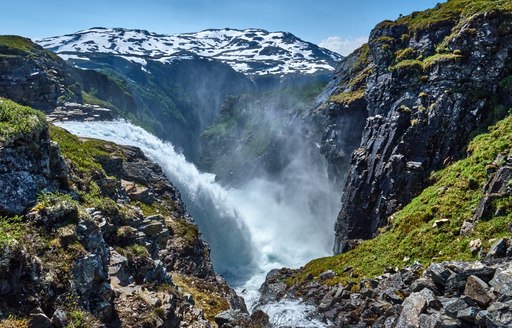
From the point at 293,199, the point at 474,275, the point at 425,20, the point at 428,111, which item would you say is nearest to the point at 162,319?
the point at 474,275

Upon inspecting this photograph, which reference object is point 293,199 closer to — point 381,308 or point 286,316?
point 286,316

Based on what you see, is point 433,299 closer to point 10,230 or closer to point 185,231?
point 10,230

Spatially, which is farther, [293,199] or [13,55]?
[293,199]

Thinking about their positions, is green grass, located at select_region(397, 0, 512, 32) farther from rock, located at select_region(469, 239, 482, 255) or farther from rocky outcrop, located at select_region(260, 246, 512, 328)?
rocky outcrop, located at select_region(260, 246, 512, 328)

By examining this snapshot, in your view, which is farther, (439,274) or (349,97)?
(349,97)

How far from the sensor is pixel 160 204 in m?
47.8

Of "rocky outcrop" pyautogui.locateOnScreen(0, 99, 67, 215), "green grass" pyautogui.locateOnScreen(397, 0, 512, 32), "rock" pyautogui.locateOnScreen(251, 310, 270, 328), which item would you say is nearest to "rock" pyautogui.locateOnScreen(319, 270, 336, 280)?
"rock" pyautogui.locateOnScreen(251, 310, 270, 328)

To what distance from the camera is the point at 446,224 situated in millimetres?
36031

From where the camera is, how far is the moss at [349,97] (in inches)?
3352

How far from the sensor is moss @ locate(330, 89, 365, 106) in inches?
3352

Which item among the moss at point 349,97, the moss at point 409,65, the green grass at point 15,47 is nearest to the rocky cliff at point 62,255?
the moss at point 409,65

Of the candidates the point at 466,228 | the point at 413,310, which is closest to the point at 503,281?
the point at 413,310

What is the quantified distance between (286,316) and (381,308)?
1237 cm

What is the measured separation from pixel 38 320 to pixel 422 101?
59113mm
